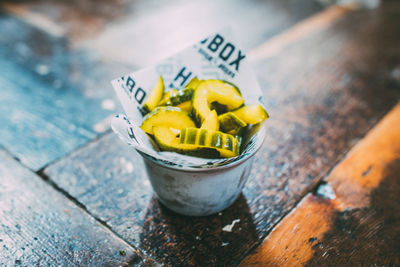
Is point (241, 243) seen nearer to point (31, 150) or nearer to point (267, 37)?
point (31, 150)

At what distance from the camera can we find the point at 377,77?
5.77 feet

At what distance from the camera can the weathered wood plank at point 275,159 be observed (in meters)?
0.93

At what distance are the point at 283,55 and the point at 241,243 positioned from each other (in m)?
1.39

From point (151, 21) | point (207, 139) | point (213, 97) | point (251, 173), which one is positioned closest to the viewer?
point (207, 139)

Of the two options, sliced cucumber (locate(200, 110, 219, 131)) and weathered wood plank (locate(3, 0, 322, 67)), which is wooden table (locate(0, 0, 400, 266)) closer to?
weathered wood plank (locate(3, 0, 322, 67))

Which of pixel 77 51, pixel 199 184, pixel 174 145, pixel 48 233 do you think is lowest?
pixel 48 233

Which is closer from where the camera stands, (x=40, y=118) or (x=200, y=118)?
(x=200, y=118)

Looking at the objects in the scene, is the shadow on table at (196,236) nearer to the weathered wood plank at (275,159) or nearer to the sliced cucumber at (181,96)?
the weathered wood plank at (275,159)

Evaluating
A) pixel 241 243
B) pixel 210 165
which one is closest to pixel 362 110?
pixel 241 243

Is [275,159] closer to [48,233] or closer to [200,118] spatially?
[200,118]

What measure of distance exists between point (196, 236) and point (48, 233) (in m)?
0.45

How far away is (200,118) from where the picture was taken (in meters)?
0.83

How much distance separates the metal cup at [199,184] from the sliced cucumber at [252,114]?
4 cm

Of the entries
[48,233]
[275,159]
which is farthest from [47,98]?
[275,159]
